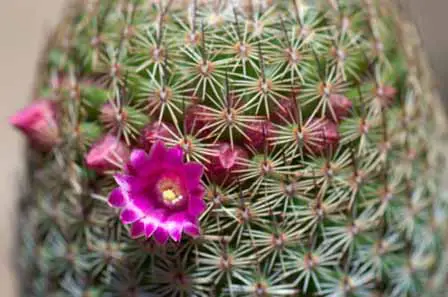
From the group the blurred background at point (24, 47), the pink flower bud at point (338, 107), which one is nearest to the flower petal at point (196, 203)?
the pink flower bud at point (338, 107)

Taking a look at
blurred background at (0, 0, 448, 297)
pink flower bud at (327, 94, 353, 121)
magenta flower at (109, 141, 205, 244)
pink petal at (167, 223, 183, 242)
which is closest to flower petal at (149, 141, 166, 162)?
magenta flower at (109, 141, 205, 244)

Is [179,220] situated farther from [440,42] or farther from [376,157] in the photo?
[440,42]

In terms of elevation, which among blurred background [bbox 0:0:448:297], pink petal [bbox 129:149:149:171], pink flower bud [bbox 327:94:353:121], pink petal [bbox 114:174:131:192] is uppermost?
pink flower bud [bbox 327:94:353:121]

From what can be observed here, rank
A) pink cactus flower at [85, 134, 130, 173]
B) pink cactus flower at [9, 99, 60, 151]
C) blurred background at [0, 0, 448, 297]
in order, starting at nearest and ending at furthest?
pink cactus flower at [85, 134, 130, 173]
pink cactus flower at [9, 99, 60, 151]
blurred background at [0, 0, 448, 297]

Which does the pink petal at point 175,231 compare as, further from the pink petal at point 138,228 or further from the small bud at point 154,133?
the small bud at point 154,133

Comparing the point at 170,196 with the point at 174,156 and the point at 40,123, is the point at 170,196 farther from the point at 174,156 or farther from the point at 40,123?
the point at 40,123

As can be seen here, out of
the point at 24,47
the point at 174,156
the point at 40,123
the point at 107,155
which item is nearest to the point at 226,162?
the point at 174,156

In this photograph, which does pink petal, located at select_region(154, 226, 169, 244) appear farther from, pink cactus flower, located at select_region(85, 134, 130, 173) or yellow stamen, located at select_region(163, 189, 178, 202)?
pink cactus flower, located at select_region(85, 134, 130, 173)
